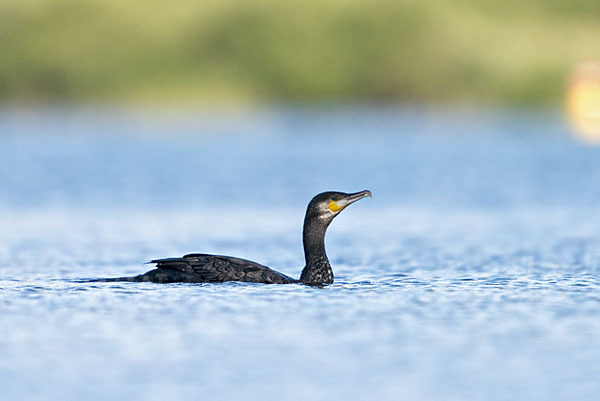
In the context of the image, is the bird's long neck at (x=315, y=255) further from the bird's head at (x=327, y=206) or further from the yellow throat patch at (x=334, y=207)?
the yellow throat patch at (x=334, y=207)

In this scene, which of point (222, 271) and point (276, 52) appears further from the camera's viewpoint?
point (276, 52)

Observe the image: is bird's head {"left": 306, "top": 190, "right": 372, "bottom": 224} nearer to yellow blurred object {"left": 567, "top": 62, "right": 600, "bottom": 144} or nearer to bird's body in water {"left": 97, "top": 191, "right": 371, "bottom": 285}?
bird's body in water {"left": 97, "top": 191, "right": 371, "bottom": 285}

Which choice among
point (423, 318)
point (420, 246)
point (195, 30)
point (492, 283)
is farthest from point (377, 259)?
point (195, 30)

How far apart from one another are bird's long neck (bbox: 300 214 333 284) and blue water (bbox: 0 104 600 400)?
25 cm

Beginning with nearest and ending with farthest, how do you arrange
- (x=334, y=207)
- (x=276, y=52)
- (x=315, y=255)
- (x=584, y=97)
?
(x=315, y=255), (x=334, y=207), (x=276, y=52), (x=584, y=97)

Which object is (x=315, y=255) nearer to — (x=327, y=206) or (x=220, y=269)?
(x=327, y=206)

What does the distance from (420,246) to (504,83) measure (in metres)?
48.5

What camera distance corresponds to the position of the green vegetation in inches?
2721

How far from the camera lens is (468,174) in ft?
126

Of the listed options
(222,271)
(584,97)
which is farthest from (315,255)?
(584,97)

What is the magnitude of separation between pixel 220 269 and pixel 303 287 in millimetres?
919

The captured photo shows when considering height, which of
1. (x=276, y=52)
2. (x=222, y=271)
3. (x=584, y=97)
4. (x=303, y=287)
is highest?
(x=276, y=52)

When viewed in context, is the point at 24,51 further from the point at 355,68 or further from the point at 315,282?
the point at 315,282

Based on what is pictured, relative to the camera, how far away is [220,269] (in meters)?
14.6
